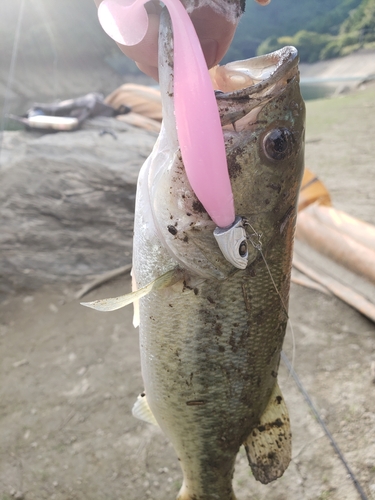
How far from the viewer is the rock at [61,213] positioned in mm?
4672

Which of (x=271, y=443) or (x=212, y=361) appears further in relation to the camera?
(x=271, y=443)

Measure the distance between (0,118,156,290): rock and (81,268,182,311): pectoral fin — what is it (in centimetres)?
379

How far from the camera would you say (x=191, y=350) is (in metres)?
1.34

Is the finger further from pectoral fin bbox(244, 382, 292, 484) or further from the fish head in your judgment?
pectoral fin bbox(244, 382, 292, 484)

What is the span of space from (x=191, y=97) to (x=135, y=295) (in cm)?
57

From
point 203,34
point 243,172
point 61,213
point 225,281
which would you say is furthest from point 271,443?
point 61,213

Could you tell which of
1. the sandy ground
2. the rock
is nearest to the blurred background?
the sandy ground

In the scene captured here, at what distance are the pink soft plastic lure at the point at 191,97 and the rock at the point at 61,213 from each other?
4.03m

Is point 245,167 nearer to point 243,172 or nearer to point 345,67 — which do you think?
point 243,172

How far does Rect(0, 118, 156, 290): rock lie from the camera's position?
4672mm

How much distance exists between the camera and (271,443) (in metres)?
1.50

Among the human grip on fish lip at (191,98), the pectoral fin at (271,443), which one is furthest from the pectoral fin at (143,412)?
the human grip on fish lip at (191,98)

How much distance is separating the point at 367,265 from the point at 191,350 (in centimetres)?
328

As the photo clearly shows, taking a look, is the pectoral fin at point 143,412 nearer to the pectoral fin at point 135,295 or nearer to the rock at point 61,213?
the pectoral fin at point 135,295
